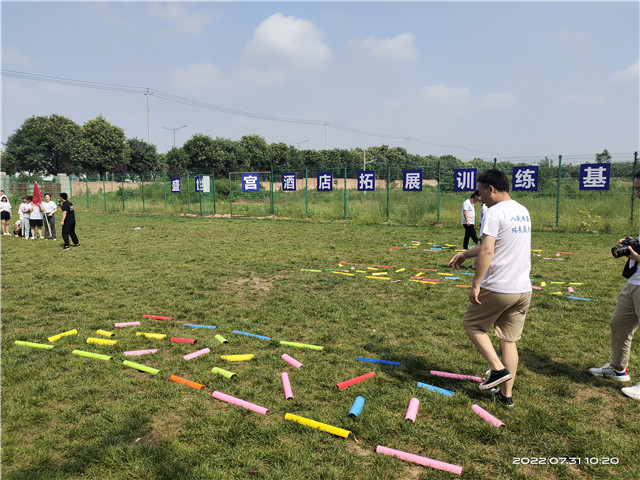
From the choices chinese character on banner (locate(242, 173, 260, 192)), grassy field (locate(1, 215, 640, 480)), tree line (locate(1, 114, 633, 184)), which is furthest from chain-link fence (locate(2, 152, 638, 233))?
tree line (locate(1, 114, 633, 184))

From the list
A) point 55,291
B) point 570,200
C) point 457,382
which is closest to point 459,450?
point 457,382

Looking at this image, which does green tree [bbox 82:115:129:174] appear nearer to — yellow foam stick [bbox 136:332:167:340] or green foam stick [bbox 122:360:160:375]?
yellow foam stick [bbox 136:332:167:340]

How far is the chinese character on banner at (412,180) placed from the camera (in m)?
20.1

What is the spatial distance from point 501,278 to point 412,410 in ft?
4.76

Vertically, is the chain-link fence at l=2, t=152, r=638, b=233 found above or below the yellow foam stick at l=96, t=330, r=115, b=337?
above

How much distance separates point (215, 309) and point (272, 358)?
2393mm

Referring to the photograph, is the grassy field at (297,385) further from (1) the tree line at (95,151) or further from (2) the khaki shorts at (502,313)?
(1) the tree line at (95,151)

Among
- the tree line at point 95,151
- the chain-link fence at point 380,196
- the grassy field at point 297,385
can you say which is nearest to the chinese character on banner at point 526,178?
the chain-link fence at point 380,196

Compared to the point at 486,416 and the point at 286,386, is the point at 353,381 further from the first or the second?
the point at 486,416

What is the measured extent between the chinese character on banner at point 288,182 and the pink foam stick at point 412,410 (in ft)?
67.8

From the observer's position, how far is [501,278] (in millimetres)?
3572

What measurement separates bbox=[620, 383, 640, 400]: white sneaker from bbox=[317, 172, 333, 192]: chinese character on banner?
19.4 m

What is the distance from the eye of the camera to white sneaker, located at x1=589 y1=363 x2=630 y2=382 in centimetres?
412

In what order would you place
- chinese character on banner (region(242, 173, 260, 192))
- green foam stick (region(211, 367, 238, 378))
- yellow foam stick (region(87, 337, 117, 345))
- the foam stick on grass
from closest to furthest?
green foam stick (region(211, 367, 238, 378))
yellow foam stick (region(87, 337, 117, 345))
the foam stick on grass
chinese character on banner (region(242, 173, 260, 192))
